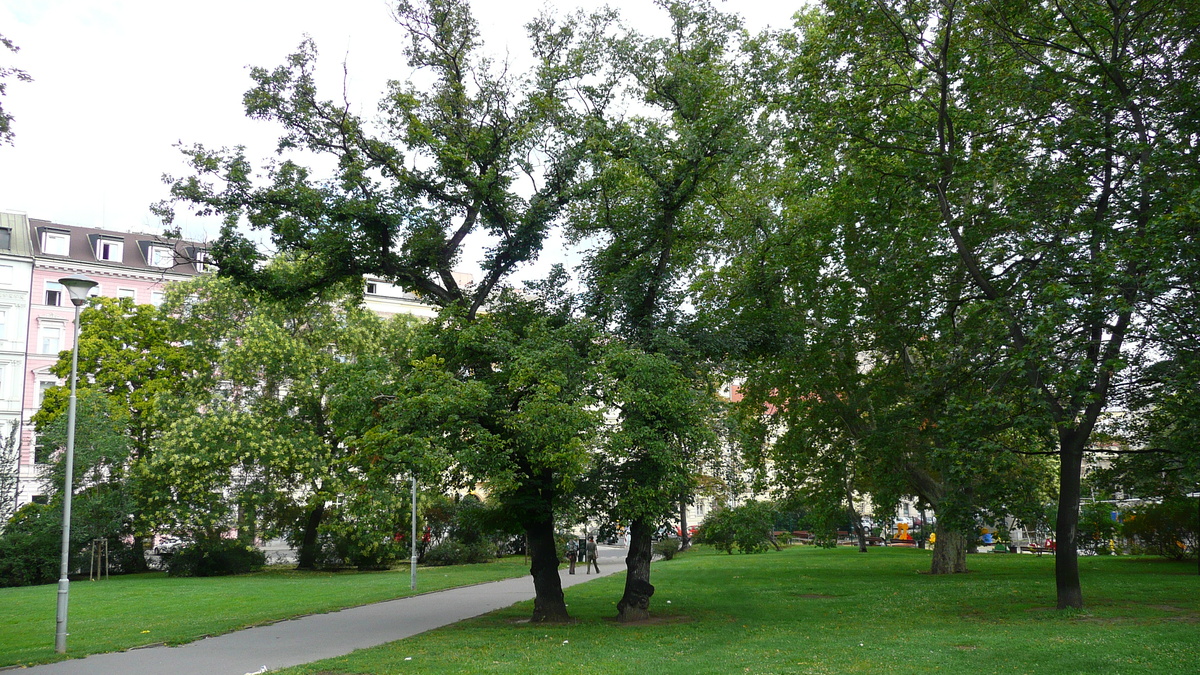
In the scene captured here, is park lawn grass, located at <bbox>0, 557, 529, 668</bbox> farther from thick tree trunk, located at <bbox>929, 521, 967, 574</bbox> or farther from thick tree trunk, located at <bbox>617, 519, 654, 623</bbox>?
thick tree trunk, located at <bbox>929, 521, 967, 574</bbox>

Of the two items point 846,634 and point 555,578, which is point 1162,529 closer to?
point 846,634

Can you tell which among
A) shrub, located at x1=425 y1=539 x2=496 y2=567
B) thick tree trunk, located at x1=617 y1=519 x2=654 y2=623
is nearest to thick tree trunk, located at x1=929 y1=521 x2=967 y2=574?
thick tree trunk, located at x1=617 y1=519 x2=654 y2=623

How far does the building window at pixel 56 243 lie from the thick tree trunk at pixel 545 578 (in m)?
51.5

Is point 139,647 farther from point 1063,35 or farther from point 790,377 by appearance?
point 1063,35

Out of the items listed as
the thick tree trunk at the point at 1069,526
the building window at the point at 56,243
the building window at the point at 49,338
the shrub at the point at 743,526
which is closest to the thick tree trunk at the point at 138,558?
the building window at the point at 49,338

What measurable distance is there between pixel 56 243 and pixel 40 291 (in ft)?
12.1

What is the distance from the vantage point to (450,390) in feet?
50.1

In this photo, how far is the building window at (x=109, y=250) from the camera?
5809cm

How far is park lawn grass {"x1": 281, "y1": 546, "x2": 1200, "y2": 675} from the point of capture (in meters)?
11.6

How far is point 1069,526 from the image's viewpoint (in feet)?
56.9

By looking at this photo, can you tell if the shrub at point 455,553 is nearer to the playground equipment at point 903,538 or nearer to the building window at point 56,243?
the playground equipment at point 903,538

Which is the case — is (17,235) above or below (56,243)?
above

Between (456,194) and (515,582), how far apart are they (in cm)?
1680

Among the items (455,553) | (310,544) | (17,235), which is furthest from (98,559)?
(17,235)
